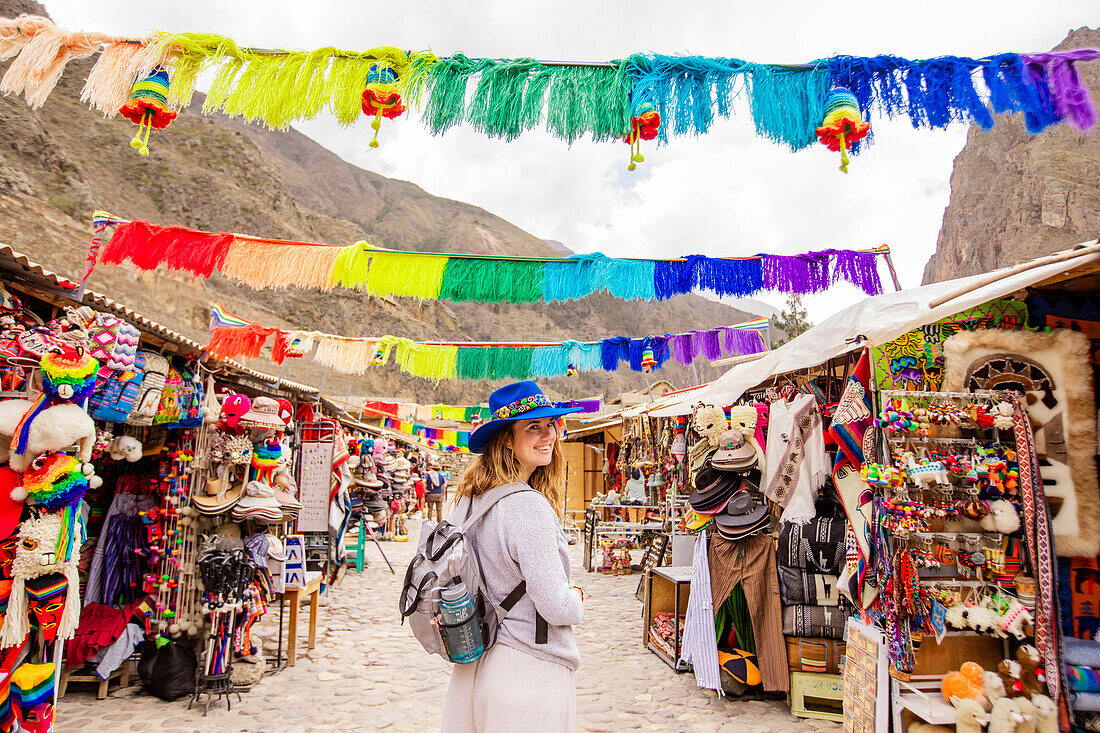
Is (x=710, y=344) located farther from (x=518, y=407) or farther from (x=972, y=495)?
(x=518, y=407)

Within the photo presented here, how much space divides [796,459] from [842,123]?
2316 millimetres

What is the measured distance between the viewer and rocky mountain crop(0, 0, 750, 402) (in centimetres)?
2706

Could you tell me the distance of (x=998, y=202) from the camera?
45.8 metres

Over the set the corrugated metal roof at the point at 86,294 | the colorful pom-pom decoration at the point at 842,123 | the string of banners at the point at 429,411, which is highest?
the colorful pom-pom decoration at the point at 842,123

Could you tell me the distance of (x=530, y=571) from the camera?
1896mm

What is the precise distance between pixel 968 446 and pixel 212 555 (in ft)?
16.8

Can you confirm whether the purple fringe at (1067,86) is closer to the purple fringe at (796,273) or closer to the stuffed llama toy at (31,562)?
the purple fringe at (796,273)

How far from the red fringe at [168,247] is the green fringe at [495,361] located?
3.91 metres

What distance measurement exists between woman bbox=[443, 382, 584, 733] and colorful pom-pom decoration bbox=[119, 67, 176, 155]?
3583 mm

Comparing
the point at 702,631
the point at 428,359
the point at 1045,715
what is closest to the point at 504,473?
the point at 1045,715

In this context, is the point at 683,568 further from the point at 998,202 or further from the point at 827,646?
the point at 998,202

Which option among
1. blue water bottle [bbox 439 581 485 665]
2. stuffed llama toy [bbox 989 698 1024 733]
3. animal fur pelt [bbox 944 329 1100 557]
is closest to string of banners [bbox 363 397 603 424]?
animal fur pelt [bbox 944 329 1100 557]

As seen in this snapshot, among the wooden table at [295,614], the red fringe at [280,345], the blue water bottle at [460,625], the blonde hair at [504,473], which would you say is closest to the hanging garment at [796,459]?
the blonde hair at [504,473]

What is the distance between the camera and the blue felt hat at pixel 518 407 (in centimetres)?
218
